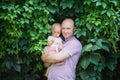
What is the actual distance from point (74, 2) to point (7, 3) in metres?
0.80

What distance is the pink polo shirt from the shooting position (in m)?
4.20

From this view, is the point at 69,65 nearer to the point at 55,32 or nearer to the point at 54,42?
the point at 54,42

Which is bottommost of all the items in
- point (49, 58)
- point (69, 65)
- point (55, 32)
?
point (69, 65)

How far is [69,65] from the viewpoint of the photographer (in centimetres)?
423

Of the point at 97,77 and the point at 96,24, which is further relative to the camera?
the point at 97,77

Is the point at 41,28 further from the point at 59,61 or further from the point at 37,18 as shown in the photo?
the point at 59,61

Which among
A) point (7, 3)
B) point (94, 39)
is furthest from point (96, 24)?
point (7, 3)

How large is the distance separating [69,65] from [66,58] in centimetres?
11

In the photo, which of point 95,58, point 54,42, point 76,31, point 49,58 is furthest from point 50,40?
point 95,58

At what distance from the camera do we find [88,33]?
13.8ft

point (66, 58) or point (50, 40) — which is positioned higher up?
point (50, 40)

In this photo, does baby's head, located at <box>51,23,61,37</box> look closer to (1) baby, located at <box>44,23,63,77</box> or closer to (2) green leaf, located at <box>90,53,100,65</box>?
(1) baby, located at <box>44,23,63,77</box>

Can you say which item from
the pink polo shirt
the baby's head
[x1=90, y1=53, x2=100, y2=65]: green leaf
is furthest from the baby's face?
[x1=90, y1=53, x2=100, y2=65]: green leaf

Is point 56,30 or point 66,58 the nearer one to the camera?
point 66,58
